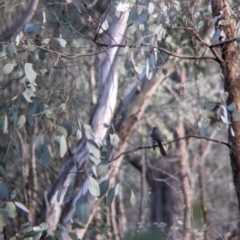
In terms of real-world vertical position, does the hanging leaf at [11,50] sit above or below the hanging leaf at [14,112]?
above

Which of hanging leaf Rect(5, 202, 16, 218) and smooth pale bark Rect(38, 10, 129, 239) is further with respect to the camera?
smooth pale bark Rect(38, 10, 129, 239)

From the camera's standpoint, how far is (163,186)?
9.44 meters

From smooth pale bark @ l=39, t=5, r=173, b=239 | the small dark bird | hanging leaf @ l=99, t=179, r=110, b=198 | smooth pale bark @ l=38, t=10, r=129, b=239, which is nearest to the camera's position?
hanging leaf @ l=99, t=179, r=110, b=198

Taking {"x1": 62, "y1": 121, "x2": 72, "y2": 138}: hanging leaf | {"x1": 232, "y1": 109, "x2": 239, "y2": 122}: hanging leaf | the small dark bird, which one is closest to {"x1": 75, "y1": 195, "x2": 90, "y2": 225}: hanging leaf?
{"x1": 62, "y1": 121, "x2": 72, "y2": 138}: hanging leaf

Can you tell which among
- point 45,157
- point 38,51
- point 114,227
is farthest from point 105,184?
point 114,227

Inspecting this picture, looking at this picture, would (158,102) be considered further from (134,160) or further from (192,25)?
(192,25)

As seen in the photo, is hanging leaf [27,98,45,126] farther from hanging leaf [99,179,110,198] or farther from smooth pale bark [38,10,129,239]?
smooth pale bark [38,10,129,239]

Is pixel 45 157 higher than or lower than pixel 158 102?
lower

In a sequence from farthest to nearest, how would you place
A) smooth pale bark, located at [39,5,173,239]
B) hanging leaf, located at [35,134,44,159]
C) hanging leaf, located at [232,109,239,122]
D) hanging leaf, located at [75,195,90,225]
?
smooth pale bark, located at [39,5,173,239] < hanging leaf, located at [232,109,239,122] < hanging leaf, located at [35,134,44,159] < hanging leaf, located at [75,195,90,225]

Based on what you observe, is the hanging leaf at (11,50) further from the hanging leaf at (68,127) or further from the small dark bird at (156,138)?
the small dark bird at (156,138)

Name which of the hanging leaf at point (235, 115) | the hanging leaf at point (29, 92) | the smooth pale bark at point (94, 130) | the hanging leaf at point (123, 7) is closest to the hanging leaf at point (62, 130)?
the hanging leaf at point (29, 92)

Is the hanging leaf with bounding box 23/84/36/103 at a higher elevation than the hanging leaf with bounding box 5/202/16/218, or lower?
higher

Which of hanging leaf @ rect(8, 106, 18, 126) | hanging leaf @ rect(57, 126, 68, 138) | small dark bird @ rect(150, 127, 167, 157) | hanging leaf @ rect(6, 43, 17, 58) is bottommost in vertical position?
hanging leaf @ rect(57, 126, 68, 138)

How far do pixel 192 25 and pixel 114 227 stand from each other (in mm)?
4644
